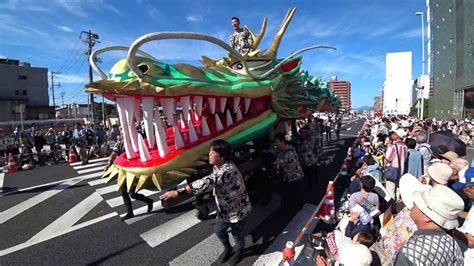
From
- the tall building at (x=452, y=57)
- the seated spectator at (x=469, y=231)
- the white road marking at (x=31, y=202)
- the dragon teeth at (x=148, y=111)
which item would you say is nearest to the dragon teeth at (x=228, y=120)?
the dragon teeth at (x=148, y=111)

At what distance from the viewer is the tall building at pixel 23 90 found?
34438mm

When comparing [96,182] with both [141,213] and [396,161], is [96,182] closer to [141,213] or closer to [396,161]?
[141,213]

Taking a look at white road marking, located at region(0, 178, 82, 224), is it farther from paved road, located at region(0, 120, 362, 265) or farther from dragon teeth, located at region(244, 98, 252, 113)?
dragon teeth, located at region(244, 98, 252, 113)

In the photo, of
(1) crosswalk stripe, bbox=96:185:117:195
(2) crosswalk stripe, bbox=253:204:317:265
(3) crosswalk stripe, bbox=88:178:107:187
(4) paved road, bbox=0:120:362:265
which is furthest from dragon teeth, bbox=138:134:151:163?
(3) crosswalk stripe, bbox=88:178:107:187

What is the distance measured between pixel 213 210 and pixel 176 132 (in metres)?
2.25

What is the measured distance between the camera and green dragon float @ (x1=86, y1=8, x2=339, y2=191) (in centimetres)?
284

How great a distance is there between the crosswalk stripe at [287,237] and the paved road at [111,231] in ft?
0.04

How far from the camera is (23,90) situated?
38.7 metres

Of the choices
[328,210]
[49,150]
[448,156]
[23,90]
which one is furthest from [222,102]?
[23,90]

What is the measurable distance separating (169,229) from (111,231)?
92cm

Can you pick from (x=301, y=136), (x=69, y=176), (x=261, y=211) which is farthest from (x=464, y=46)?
(x=69, y=176)

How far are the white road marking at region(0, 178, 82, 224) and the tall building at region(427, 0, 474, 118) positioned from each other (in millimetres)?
39762

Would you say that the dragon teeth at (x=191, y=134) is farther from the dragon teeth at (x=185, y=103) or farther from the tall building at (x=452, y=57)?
the tall building at (x=452, y=57)

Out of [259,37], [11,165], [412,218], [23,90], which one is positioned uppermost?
[23,90]
